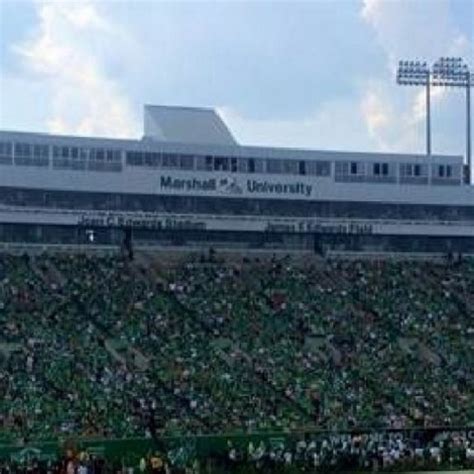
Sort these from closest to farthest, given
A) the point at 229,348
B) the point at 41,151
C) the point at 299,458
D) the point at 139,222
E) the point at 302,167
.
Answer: the point at 299,458 < the point at 229,348 < the point at 41,151 < the point at 139,222 < the point at 302,167

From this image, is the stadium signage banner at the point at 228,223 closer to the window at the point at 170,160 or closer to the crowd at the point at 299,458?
the window at the point at 170,160

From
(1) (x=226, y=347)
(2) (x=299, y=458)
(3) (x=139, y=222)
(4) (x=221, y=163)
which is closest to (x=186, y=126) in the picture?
(4) (x=221, y=163)

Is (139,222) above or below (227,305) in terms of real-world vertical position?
above

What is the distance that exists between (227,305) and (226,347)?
13.2 feet

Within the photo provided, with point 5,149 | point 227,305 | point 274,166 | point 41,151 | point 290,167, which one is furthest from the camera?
point 290,167

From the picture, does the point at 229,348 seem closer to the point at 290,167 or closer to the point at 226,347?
the point at 226,347

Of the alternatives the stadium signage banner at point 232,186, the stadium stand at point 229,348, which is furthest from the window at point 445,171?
the stadium signage banner at point 232,186

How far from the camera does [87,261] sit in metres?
63.8

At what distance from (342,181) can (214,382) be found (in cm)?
1949

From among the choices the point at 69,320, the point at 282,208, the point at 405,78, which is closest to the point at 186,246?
the point at 282,208

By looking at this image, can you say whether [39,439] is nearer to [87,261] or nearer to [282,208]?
[87,261]

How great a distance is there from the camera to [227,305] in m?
62.5

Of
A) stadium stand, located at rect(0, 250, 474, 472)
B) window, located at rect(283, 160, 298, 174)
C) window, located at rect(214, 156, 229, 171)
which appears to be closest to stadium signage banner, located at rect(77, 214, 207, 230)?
stadium stand, located at rect(0, 250, 474, 472)

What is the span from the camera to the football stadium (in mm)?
49031
